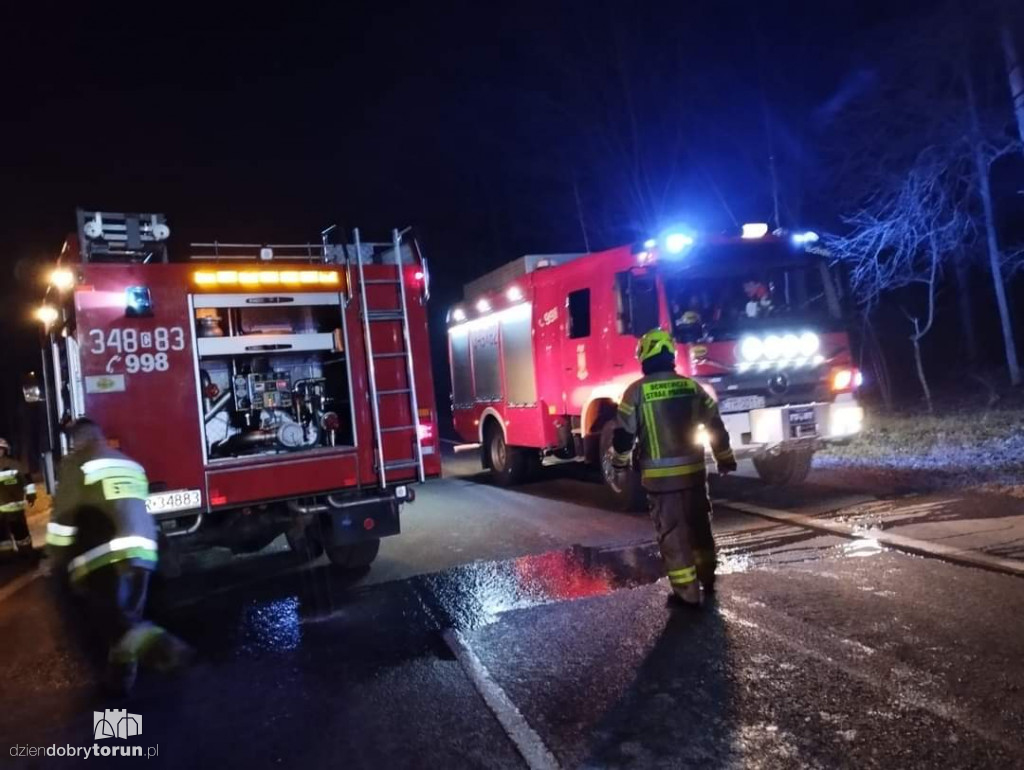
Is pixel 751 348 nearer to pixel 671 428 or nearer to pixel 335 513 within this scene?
pixel 671 428

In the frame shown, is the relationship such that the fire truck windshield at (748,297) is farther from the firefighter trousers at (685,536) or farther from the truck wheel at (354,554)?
the truck wheel at (354,554)

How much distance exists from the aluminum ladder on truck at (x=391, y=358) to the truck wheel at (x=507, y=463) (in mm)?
5057

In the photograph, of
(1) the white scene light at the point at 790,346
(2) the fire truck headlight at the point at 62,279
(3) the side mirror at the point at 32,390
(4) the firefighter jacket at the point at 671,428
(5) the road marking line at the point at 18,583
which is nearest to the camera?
(4) the firefighter jacket at the point at 671,428

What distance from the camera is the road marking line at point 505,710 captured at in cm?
346

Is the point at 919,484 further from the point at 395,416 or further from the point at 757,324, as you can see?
the point at 395,416

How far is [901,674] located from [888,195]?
12.7 m

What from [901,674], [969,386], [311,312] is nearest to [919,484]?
[901,674]

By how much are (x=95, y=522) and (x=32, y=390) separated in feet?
15.8

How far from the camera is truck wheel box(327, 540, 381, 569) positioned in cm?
710

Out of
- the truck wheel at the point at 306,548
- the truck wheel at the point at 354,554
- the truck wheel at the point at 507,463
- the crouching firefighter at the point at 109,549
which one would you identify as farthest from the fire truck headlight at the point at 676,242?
the crouching firefighter at the point at 109,549

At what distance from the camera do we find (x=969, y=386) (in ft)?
55.7

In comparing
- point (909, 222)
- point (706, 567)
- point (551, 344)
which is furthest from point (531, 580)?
point (909, 222)

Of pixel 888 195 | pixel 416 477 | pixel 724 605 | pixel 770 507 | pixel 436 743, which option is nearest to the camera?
pixel 436 743

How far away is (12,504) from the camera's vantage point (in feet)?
27.7
